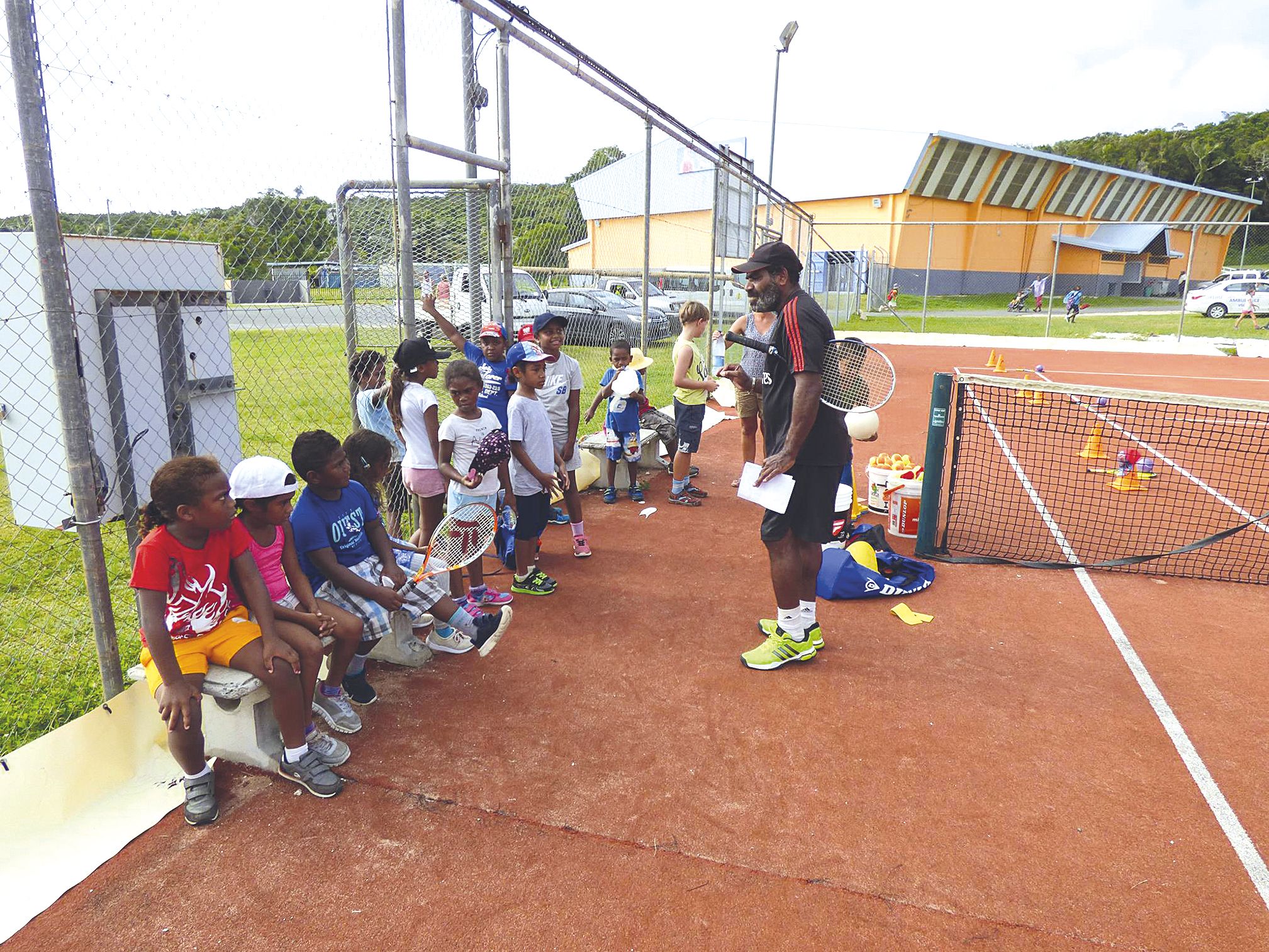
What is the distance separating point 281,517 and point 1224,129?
88.0 metres

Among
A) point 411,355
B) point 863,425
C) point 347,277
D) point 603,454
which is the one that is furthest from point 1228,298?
point 411,355

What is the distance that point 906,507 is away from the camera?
20.9ft

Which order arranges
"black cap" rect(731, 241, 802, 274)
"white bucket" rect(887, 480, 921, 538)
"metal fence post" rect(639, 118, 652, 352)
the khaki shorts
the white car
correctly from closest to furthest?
"black cap" rect(731, 241, 802, 274) → "white bucket" rect(887, 480, 921, 538) → the khaki shorts → "metal fence post" rect(639, 118, 652, 352) → the white car

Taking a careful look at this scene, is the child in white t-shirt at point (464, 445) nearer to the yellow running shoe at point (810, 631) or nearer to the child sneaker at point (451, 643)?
the child sneaker at point (451, 643)

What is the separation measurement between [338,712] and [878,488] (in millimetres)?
4875

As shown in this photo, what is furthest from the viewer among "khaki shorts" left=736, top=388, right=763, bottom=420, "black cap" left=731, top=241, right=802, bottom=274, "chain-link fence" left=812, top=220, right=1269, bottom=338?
"chain-link fence" left=812, top=220, right=1269, bottom=338

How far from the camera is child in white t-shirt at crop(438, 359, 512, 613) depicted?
4.54m

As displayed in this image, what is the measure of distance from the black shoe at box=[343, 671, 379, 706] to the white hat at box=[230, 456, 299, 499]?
111 centimetres

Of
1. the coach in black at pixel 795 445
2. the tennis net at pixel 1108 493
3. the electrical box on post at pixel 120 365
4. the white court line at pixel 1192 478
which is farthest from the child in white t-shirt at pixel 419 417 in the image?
the white court line at pixel 1192 478

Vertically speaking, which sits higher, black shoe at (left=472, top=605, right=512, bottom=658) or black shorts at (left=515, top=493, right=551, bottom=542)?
black shorts at (left=515, top=493, right=551, bottom=542)

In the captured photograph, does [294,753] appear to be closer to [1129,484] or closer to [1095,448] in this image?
[1129,484]

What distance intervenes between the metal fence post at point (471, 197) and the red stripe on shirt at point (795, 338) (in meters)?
2.54

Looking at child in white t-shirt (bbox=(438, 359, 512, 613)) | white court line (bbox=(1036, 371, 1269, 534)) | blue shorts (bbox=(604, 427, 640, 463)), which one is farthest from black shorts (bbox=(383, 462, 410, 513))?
white court line (bbox=(1036, 371, 1269, 534))

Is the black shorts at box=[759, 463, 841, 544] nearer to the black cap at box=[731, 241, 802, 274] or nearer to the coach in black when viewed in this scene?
the coach in black
